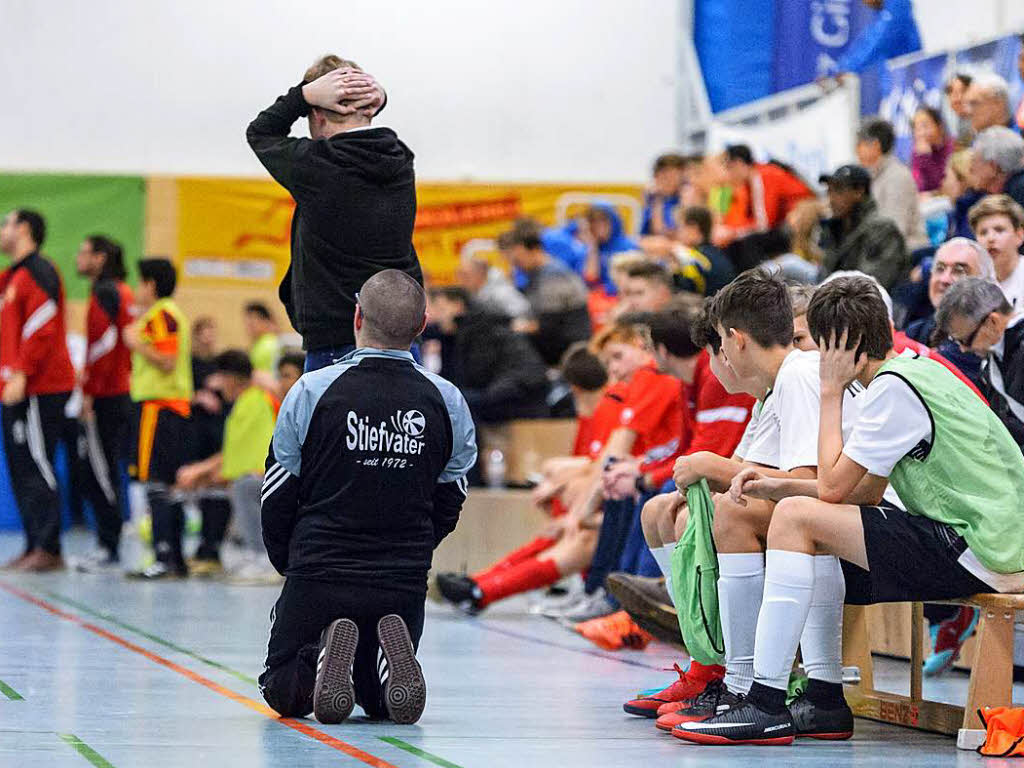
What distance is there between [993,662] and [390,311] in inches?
68.4

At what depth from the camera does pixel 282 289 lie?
509cm

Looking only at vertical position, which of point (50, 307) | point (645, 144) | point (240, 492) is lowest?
point (240, 492)

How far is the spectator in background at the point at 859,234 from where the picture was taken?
25.6ft

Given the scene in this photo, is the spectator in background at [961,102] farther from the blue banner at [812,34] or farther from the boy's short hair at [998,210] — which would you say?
the blue banner at [812,34]

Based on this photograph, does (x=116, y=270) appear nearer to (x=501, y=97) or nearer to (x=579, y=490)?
(x=579, y=490)

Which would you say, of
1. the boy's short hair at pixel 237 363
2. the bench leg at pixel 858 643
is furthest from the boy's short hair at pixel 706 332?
the boy's short hair at pixel 237 363

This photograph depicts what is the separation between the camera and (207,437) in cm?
1109

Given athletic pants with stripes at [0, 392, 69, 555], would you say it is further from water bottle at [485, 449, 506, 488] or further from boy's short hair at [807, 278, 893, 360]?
boy's short hair at [807, 278, 893, 360]

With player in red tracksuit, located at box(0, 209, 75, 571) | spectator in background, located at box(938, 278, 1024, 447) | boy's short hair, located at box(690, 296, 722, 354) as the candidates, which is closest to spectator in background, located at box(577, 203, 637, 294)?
player in red tracksuit, located at box(0, 209, 75, 571)

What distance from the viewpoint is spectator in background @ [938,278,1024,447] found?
5.20 meters

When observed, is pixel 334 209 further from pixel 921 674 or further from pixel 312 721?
pixel 921 674

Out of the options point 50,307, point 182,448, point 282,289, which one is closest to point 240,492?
point 182,448

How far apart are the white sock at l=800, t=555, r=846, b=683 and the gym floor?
0.20m

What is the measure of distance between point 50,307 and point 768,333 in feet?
20.6
